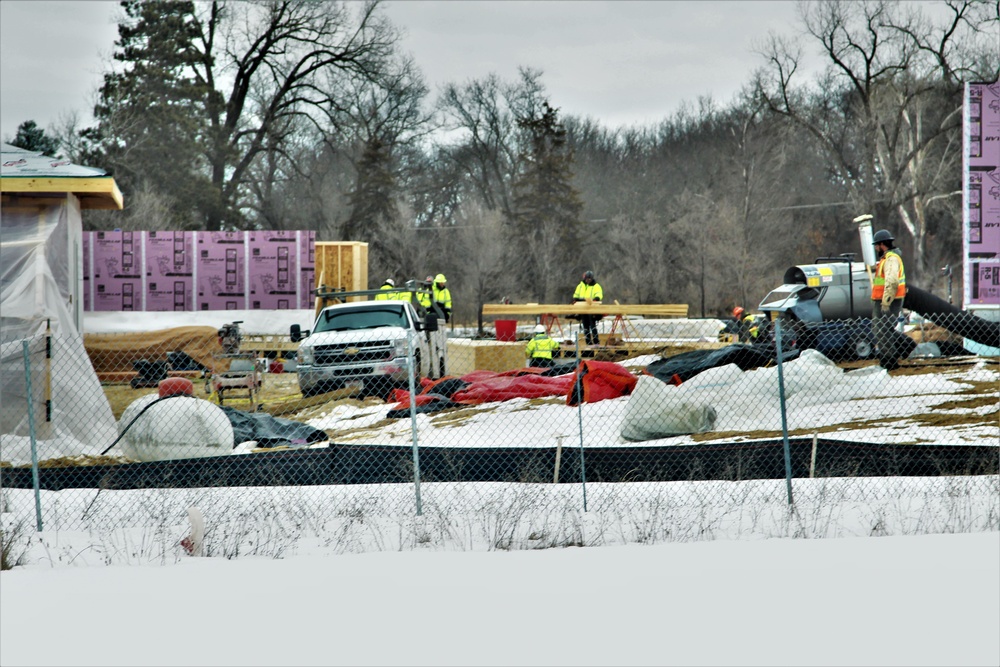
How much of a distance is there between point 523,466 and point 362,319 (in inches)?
380

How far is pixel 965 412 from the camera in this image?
12.4 m

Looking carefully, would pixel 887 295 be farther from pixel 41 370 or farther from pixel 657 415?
pixel 41 370

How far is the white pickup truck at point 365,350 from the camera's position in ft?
56.7

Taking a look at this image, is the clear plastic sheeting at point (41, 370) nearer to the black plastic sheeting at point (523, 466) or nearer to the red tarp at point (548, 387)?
the black plastic sheeting at point (523, 466)

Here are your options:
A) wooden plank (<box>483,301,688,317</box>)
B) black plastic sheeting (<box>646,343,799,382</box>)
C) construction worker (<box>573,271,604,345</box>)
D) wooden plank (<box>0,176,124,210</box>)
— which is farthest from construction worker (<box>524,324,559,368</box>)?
wooden plank (<box>0,176,124,210</box>)

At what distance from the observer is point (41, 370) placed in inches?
510

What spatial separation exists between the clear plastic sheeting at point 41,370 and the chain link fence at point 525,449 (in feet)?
0.11

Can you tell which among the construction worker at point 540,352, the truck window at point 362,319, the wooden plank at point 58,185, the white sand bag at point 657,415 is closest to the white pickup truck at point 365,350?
the truck window at point 362,319

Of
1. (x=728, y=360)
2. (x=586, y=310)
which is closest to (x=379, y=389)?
(x=728, y=360)

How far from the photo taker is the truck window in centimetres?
1945

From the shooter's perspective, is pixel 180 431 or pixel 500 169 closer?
pixel 180 431

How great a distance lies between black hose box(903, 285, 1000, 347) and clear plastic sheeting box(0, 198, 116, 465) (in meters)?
11.4

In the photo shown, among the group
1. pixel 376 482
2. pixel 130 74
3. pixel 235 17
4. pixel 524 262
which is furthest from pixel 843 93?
pixel 376 482

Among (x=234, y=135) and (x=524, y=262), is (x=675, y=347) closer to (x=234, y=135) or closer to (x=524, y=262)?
(x=524, y=262)
